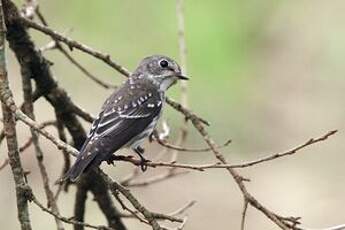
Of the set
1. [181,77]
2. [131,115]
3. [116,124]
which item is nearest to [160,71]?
[181,77]

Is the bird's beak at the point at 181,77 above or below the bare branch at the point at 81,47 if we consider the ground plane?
above

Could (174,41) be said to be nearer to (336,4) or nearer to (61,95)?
(336,4)

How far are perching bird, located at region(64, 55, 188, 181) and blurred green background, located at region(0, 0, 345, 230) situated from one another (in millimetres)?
4126

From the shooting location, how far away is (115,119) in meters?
5.21

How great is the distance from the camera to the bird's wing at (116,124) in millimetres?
4535

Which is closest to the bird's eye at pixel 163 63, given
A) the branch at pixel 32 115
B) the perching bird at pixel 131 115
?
the perching bird at pixel 131 115

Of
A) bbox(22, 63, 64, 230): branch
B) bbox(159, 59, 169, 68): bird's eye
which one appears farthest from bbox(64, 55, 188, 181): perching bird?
bbox(22, 63, 64, 230): branch

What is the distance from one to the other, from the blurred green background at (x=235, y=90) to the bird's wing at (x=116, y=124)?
4.35m

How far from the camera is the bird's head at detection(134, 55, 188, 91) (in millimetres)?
5723

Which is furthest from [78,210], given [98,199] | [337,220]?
[337,220]

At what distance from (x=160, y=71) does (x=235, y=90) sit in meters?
7.81

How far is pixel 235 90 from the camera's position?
1356 centimetres

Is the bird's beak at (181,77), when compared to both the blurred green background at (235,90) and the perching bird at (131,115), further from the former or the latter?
the blurred green background at (235,90)

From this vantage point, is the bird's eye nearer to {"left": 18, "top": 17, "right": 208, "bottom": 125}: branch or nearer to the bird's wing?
the bird's wing
